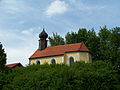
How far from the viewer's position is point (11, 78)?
30.7 metres

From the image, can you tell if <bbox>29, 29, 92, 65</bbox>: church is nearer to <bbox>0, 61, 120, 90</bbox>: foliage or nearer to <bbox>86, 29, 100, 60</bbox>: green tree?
<bbox>86, 29, 100, 60</bbox>: green tree

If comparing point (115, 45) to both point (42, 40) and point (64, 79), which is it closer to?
point (42, 40)

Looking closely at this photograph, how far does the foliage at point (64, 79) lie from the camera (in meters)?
27.2

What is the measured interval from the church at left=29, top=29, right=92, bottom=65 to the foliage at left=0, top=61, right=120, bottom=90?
16421 millimetres

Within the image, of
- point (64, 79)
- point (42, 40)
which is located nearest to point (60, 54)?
point (42, 40)

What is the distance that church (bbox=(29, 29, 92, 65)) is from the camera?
48.4 metres

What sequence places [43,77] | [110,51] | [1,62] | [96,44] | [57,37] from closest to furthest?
[43,77]
[1,62]
[110,51]
[96,44]
[57,37]

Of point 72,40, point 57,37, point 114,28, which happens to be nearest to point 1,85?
point 114,28

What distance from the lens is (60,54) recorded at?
164 feet

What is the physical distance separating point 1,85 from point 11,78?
145 centimetres

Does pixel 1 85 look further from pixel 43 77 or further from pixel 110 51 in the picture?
pixel 110 51

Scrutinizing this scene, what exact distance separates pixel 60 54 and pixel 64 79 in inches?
907

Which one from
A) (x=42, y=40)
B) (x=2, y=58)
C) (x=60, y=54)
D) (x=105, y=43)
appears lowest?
(x=2, y=58)

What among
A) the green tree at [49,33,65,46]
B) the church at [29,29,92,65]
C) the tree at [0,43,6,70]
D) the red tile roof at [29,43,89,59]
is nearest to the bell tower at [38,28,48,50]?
the church at [29,29,92,65]
